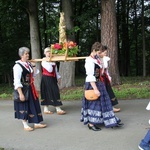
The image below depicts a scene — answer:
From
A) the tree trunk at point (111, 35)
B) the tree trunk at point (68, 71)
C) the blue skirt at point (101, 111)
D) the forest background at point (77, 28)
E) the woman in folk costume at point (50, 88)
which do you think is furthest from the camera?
the tree trunk at point (68, 71)

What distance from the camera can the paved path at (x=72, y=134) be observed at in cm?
521

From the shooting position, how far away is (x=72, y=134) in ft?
19.4

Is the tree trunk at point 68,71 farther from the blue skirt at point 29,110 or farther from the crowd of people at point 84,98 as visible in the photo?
the blue skirt at point 29,110

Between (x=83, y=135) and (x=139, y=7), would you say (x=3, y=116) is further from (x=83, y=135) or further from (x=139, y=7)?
(x=139, y=7)

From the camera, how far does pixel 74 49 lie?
6.67 metres

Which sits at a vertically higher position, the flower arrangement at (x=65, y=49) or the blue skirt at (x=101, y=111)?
the flower arrangement at (x=65, y=49)

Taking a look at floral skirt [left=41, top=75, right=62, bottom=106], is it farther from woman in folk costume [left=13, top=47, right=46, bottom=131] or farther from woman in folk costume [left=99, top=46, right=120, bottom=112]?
woman in folk costume [left=99, top=46, right=120, bottom=112]

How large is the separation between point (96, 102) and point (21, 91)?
61.6 inches

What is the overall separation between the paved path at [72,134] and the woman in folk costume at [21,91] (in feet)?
Answer: 0.97

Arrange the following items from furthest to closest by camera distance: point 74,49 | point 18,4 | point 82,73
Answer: point 82,73 → point 18,4 → point 74,49

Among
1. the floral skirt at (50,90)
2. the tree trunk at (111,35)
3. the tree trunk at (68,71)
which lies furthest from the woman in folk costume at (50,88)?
the tree trunk at (68,71)

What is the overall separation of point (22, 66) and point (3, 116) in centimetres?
232

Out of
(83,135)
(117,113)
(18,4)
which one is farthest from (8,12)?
(83,135)

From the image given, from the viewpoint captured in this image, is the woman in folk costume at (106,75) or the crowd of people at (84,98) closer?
the crowd of people at (84,98)
